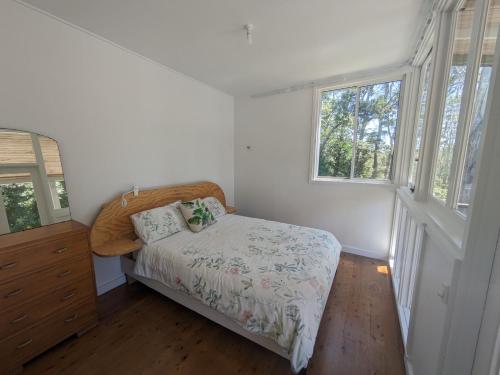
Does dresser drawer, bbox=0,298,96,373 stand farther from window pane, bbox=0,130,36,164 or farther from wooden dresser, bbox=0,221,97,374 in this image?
window pane, bbox=0,130,36,164

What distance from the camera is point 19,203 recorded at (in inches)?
60.1

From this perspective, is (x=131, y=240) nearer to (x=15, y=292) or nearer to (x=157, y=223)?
(x=157, y=223)

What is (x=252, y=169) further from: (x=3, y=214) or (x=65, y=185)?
(x=3, y=214)

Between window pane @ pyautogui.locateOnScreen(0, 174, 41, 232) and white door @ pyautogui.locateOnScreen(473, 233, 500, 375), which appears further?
window pane @ pyautogui.locateOnScreen(0, 174, 41, 232)

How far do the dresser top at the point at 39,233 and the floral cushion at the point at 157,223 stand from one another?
0.53 metres

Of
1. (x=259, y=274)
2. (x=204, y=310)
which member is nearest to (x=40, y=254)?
(x=204, y=310)

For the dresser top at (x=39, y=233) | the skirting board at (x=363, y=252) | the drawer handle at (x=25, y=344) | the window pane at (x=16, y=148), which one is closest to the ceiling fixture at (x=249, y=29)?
the window pane at (x=16, y=148)

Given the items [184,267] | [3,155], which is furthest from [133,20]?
[184,267]

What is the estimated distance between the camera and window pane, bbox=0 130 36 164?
1468 millimetres

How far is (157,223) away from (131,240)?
12.1 inches

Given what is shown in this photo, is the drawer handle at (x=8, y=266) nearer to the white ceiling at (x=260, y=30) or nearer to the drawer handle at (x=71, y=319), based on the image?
the drawer handle at (x=71, y=319)

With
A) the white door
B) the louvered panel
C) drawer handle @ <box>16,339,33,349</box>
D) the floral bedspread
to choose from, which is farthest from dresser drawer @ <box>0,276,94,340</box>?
the white door

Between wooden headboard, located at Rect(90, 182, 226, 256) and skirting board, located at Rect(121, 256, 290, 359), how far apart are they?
293 mm

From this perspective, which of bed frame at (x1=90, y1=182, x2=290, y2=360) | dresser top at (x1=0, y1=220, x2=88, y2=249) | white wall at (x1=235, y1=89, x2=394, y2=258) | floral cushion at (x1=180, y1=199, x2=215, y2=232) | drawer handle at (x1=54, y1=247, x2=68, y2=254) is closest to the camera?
dresser top at (x1=0, y1=220, x2=88, y2=249)
